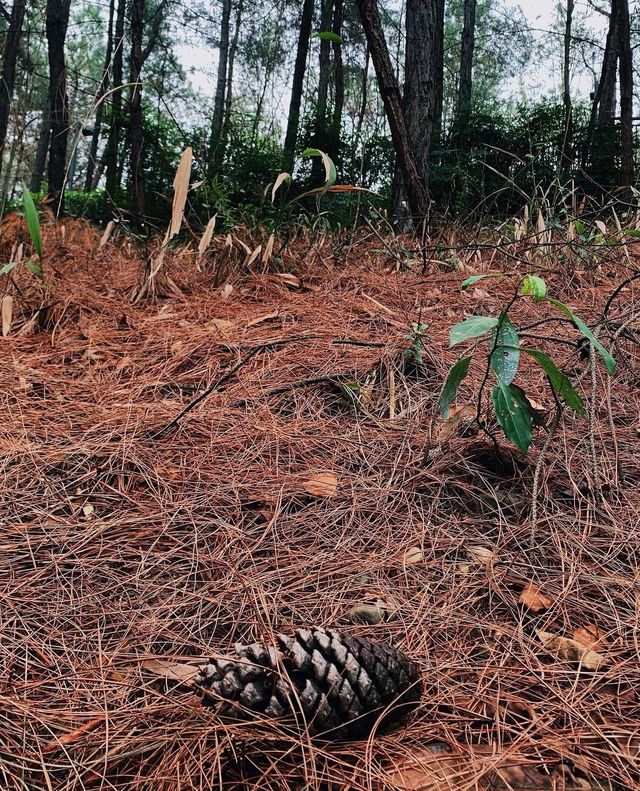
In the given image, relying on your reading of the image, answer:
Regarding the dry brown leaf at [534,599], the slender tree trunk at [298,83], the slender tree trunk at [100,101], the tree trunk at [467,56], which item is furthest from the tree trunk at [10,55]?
the tree trunk at [467,56]

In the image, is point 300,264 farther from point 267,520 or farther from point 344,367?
point 267,520

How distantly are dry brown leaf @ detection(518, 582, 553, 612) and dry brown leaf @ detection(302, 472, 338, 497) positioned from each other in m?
0.53

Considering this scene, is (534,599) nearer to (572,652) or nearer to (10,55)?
(572,652)

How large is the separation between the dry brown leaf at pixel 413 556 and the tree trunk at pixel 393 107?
9.75ft

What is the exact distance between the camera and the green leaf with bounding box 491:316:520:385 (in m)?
1.40

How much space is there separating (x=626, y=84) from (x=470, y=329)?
4554 mm

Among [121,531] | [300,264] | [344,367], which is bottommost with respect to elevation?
[121,531]

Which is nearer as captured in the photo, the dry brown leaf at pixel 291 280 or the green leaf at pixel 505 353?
the green leaf at pixel 505 353

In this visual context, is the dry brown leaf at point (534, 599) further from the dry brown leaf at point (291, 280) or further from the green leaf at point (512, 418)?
the dry brown leaf at point (291, 280)

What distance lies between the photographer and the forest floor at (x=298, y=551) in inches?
35.2

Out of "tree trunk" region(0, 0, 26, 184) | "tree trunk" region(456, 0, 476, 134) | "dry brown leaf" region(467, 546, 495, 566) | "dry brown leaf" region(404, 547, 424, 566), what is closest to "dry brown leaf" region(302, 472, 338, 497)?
"dry brown leaf" region(404, 547, 424, 566)

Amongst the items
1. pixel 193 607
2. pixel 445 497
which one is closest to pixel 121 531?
pixel 193 607

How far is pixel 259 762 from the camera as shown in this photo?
87cm

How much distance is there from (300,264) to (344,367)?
4.23 ft
